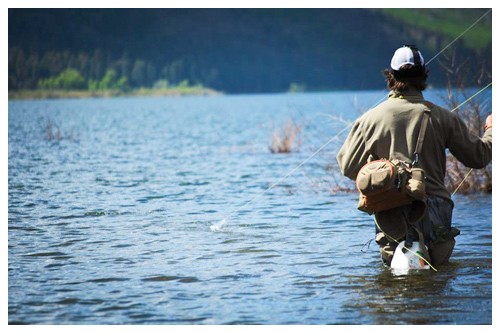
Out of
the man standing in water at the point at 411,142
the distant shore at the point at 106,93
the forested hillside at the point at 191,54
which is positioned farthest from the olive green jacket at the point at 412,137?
the forested hillside at the point at 191,54

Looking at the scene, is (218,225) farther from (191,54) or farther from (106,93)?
(191,54)

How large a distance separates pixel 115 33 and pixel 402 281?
185m

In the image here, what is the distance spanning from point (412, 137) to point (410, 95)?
36 centimetres

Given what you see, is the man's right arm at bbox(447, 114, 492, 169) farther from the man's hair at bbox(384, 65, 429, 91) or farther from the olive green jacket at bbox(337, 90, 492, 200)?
the man's hair at bbox(384, 65, 429, 91)

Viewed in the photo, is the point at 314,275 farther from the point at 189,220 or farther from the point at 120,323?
the point at 189,220

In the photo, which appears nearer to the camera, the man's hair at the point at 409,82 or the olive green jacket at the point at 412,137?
the olive green jacket at the point at 412,137

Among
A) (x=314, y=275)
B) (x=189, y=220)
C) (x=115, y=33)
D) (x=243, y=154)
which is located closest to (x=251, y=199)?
(x=189, y=220)

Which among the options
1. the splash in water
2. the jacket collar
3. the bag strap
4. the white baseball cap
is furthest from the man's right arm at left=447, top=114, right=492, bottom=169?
the splash in water

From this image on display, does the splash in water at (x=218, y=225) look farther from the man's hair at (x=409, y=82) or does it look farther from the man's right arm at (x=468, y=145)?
the man's right arm at (x=468, y=145)

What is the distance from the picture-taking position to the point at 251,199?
16.1m

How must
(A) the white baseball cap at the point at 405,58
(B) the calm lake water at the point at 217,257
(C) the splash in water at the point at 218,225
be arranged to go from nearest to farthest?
(B) the calm lake water at the point at 217,257 → (A) the white baseball cap at the point at 405,58 → (C) the splash in water at the point at 218,225

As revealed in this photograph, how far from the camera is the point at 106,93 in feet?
486

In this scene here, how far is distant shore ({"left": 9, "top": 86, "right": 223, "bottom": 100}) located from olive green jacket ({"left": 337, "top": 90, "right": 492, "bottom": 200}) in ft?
331

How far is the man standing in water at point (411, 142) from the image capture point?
786 centimetres
